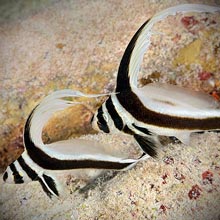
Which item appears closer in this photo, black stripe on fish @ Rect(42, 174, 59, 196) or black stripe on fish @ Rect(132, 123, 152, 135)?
black stripe on fish @ Rect(132, 123, 152, 135)

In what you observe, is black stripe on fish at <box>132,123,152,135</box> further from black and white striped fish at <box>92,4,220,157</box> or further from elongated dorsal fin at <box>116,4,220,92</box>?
elongated dorsal fin at <box>116,4,220,92</box>

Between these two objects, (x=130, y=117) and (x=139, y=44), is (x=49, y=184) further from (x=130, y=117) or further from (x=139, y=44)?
(x=139, y=44)

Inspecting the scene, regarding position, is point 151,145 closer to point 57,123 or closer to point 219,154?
point 219,154

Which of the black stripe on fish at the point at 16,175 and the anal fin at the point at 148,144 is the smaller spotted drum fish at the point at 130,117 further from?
the black stripe on fish at the point at 16,175

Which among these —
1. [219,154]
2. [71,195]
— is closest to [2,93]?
[71,195]

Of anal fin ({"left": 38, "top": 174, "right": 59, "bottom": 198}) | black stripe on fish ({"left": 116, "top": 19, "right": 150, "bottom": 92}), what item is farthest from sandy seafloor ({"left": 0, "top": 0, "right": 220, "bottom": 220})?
black stripe on fish ({"left": 116, "top": 19, "right": 150, "bottom": 92})

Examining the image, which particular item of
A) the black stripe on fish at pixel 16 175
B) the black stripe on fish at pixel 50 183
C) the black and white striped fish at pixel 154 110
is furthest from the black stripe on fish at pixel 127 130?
the black stripe on fish at pixel 16 175

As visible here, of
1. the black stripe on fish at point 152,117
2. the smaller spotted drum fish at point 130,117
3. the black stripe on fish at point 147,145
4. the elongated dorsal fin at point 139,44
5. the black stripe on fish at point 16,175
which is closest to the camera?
the elongated dorsal fin at point 139,44
